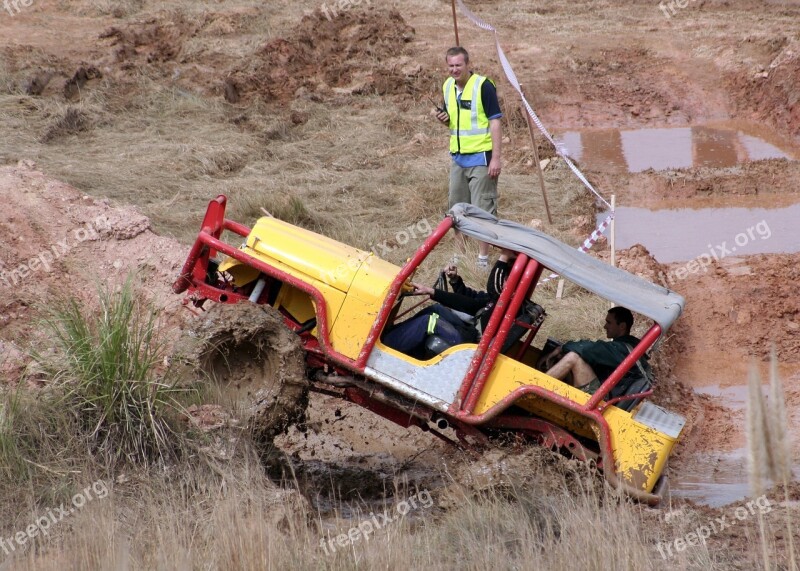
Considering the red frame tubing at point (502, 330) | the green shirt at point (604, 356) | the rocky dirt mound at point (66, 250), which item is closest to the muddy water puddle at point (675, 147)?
the rocky dirt mound at point (66, 250)

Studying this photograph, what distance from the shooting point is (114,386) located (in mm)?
5141

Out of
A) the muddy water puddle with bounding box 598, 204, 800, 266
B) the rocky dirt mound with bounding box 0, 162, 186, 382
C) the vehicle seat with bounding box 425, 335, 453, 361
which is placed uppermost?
the vehicle seat with bounding box 425, 335, 453, 361

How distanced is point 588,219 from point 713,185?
7.99 ft

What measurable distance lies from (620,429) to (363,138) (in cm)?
980

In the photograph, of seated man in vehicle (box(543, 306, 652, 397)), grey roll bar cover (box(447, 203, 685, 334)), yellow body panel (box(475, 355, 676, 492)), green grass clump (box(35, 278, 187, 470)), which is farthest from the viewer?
seated man in vehicle (box(543, 306, 652, 397))

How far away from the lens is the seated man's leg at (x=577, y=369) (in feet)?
19.2

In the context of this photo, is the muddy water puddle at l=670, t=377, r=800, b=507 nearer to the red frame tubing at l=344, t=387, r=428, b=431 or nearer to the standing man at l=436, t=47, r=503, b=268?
the red frame tubing at l=344, t=387, r=428, b=431

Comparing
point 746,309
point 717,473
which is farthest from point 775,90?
point 717,473

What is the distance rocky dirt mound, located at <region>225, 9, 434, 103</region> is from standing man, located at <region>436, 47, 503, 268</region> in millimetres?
8582

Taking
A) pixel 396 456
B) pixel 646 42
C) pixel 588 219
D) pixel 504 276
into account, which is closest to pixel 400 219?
pixel 588 219

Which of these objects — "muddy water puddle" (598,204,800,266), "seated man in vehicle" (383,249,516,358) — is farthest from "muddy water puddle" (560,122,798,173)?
"seated man in vehicle" (383,249,516,358)

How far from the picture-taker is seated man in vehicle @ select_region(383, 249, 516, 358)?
5.90m

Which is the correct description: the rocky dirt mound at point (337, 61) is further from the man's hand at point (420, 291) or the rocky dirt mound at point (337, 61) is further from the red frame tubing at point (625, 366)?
the red frame tubing at point (625, 366)

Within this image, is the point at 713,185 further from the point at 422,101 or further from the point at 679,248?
the point at 422,101
